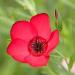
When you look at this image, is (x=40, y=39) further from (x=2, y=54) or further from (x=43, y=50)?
(x=2, y=54)

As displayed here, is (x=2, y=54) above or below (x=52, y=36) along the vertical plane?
below

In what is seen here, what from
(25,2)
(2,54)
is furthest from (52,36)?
(2,54)

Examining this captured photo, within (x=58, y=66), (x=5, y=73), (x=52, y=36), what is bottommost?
(x=5, y=73)

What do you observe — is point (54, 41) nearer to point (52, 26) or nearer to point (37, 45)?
point (37, 45)

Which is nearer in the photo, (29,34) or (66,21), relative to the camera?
(29,34)

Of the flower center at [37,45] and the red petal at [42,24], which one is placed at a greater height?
the red petal at [42,24]

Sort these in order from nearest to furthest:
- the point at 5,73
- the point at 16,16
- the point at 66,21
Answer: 1. the point at 16,16
2. the point at 66,21
3. the point at 5,73

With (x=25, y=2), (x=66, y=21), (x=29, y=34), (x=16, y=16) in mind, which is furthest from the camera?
(x=66, y=21)

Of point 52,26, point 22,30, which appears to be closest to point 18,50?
point 22,30
